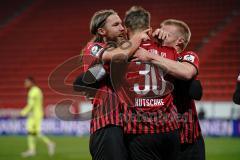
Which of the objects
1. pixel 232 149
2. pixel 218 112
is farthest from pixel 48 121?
pixel 232 149

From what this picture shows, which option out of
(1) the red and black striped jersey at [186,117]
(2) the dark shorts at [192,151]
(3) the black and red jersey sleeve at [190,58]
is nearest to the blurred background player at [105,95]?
(3) the black and red jersey sleeve at [190,58]

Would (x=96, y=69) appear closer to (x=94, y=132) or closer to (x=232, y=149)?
(x=94, y=132)

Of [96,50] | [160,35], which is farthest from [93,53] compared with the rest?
[160,35]

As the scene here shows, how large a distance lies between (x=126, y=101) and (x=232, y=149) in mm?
10054

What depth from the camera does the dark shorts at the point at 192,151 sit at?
15.9ft

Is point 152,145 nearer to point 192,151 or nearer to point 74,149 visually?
point 192,151

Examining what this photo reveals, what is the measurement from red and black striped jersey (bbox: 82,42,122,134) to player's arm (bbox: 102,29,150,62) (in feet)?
Answer: 0.28

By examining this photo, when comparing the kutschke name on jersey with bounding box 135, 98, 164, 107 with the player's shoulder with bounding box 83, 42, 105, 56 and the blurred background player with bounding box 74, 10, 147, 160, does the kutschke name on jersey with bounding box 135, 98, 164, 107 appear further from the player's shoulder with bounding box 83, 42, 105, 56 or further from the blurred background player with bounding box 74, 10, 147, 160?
the player's shoulder with bounding box 83, 42, 105, 56

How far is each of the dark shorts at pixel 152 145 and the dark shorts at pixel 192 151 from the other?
645 mm

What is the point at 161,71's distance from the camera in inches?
164

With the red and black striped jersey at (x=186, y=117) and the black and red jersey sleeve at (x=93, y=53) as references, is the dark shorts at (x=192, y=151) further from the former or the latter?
the black and red jersey sleeve at (x=93, y=53)

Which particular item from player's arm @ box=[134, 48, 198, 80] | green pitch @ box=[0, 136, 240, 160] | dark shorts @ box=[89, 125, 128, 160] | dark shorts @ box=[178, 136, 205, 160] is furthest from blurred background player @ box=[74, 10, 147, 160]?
green pitch @ box=[0, 136, 240, 160]

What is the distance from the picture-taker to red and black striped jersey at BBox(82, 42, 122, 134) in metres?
4.23

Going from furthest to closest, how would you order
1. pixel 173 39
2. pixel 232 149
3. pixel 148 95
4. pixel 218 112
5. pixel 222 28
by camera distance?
pixel 222 28 → pixel 218 112 → pixel 232 149 → pixel 173 39 → pixel 148 95
